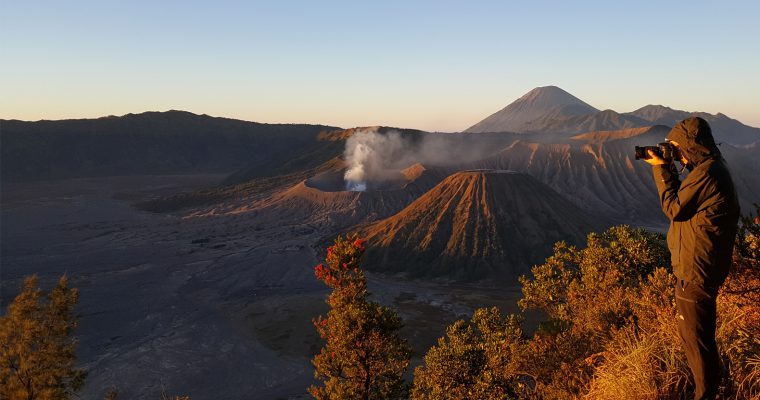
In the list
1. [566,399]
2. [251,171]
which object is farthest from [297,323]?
[251,171]

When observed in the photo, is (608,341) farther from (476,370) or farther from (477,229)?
(477,229)

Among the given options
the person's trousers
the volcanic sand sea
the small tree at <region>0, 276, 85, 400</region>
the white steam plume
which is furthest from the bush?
the white steam plume

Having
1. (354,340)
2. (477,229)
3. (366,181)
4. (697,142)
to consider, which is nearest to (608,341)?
(697,142)

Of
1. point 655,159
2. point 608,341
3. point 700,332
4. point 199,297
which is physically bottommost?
point 199,297

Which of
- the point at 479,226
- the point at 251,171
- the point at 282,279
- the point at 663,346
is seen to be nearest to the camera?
the point at 663,346

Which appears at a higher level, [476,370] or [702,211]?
[702,211]

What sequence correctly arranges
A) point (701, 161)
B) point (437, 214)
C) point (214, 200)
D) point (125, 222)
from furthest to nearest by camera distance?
point (214, 200) → point (125, 222) → point (437, 214) → point (701, 161)

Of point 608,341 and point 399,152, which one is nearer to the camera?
point 608,341

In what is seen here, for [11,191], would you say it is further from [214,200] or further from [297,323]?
[297,323]
